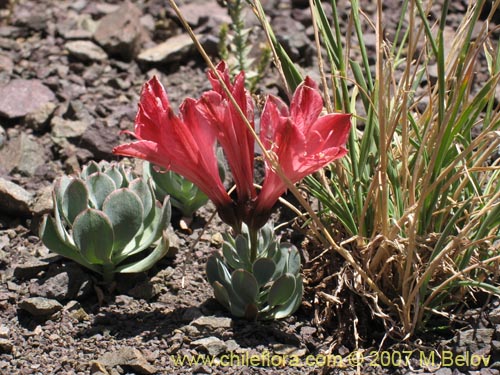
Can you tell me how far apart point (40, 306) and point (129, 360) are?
0.39 meters

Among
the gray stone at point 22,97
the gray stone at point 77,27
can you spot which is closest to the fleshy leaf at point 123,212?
the gray stone at point 22,97

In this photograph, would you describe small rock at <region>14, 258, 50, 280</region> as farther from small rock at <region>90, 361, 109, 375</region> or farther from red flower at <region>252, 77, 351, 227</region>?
red flower at <region>252, 77, 351, 227</region>

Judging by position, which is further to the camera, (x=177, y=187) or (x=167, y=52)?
(x=167, y=52)

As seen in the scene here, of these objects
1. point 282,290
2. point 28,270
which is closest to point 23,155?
point 28,270

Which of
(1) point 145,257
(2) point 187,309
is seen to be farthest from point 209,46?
(2) point 187,309

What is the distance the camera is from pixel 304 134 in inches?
85.0

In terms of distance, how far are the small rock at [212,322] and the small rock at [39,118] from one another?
58.4 inches

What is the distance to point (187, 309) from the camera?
2516 millimetres

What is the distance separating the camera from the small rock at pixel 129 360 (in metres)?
2.24

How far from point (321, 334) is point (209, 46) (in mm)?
2001

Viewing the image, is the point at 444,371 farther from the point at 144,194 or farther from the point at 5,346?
the point at 5,346

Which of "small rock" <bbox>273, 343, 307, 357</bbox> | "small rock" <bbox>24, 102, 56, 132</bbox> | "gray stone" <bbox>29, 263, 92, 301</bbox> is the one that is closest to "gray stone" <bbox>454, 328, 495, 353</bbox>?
"small rock" <bbox>273, 343, 307, 357</bbox>

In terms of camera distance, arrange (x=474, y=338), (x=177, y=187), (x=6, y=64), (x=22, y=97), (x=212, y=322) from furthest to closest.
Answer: (x=6, y=64) → (x=22, y=97) → (x=177, y=187) → (x=212, y=322) → (x=474, y=338)

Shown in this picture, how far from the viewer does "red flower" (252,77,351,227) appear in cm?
211
